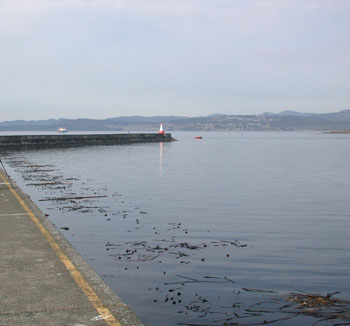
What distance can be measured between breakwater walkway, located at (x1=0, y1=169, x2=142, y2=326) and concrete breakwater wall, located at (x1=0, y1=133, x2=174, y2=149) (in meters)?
64.6

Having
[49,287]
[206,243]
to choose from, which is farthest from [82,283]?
[206,243]

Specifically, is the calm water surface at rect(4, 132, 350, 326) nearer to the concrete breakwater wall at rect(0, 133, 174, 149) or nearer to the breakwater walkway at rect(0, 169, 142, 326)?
the breakwater walkway at rect(0, 169, 142, 326)

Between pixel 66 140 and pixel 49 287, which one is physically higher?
pixel 66 140

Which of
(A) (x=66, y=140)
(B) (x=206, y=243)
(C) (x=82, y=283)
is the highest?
(A) (x=66, y=140)

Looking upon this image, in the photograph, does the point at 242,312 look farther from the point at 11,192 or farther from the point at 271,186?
the point at 271,186

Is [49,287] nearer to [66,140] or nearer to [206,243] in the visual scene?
[206,243]

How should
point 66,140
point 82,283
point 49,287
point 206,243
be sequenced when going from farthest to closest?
point 66,140 → point 206,243 → point 82,283 → point 49,287

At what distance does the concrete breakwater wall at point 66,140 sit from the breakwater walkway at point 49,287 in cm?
6457

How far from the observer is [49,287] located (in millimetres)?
7020

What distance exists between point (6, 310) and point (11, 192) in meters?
12.7

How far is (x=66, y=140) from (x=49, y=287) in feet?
264

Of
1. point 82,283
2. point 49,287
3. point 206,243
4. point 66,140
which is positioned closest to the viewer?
point 49,287

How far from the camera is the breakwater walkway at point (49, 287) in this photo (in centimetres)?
590

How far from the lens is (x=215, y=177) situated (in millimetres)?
35312
